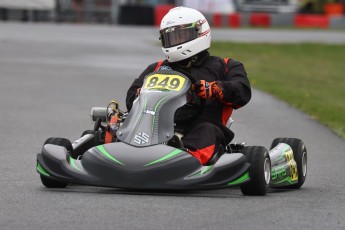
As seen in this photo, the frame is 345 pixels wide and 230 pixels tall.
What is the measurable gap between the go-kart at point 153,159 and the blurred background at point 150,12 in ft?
99.3

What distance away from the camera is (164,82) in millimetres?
7965

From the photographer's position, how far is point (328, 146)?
39.0 ft

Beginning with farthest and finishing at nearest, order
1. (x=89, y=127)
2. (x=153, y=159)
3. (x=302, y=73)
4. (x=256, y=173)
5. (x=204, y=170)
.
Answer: (x=302, y=73) → (x=89, y=127) → (x=256, y=173) → (x=204, y=170) → (x=153, y=159)

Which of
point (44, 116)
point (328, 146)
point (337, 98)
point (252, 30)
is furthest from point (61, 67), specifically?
point (252, 30)

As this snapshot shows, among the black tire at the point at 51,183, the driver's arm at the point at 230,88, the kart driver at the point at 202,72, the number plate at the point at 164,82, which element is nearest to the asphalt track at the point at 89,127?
the black tire at the point at 51,183

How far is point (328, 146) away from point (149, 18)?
91.6 ft

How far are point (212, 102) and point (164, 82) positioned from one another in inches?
19.0

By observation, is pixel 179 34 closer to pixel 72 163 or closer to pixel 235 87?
pixel 235 87

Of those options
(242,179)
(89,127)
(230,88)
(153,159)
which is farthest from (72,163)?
(89,127)

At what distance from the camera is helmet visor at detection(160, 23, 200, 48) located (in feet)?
27.9

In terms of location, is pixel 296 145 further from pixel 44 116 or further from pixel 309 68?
pixel 309 68

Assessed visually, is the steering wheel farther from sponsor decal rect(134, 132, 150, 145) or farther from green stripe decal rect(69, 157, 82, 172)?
green stripe decal rect(69, 157, 82, 172)

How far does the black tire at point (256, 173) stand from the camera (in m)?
7.56

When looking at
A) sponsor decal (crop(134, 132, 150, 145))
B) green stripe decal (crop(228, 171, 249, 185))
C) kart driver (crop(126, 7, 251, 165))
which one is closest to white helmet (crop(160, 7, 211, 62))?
kart driver (crop(126, 7, 251, 165))
